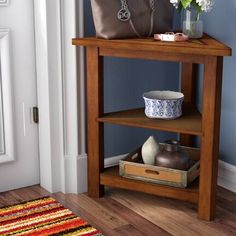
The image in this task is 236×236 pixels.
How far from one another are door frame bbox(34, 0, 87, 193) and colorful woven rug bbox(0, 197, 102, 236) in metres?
0.17

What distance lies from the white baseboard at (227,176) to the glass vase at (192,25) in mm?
643

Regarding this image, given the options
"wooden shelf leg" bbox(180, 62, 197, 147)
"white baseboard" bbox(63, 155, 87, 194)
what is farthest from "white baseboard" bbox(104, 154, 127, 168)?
"wooden shelf leg" bbox(180, 62, 197, 147)

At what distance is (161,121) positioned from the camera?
207 cm

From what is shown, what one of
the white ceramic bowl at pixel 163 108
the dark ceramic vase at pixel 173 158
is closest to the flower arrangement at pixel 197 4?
the white ceramic bowl at pixel 163 108

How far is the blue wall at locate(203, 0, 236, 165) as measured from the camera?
2240 mm

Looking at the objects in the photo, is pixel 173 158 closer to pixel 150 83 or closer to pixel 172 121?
pixel 172 121

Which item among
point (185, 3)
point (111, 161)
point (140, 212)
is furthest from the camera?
point (111, 161)

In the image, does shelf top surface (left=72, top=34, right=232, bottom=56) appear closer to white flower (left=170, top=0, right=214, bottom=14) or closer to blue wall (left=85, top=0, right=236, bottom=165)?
white flower (left=170, top=0, right=214, bottom=14)

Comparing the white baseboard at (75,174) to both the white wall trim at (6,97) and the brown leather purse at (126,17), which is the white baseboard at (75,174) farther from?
the brown leather purse at (126,17)

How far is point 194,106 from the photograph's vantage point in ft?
7.60

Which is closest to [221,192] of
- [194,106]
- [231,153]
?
[231,153]

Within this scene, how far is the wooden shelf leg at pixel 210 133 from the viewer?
1874mm

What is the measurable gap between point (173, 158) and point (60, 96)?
550mm

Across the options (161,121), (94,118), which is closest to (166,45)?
(161,121)
